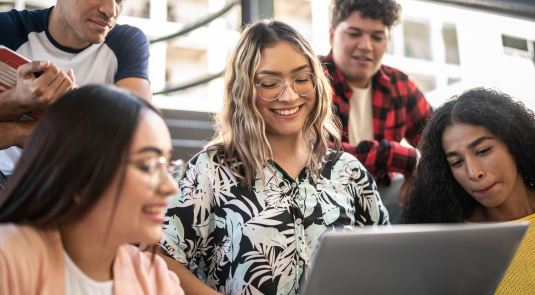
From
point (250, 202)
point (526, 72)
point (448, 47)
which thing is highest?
point (526, 72)

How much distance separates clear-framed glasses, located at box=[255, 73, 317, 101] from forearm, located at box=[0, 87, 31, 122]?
2.31 feet

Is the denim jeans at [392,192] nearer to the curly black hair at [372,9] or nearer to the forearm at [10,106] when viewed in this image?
the curly black hair at [372,9]

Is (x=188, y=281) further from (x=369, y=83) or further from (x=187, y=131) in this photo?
(x=369, y=83)

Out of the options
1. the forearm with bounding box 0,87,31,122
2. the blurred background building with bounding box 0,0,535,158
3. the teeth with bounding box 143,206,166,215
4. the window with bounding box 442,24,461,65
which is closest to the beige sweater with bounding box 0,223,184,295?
the teeth with bounding box 143,206,166,215

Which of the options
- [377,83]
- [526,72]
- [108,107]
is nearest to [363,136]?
[377,83]

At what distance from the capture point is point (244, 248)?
1.49 meters

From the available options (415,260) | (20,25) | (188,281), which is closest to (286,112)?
(188,281)

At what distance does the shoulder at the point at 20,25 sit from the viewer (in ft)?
5.65

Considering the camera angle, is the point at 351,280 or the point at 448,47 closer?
the point at 351,280

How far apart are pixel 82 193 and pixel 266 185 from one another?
767 millimetres

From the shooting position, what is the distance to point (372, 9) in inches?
93.8

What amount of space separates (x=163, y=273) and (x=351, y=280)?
0.41m

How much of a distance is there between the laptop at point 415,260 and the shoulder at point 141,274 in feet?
1.02

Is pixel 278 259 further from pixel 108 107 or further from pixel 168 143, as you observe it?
pixel 108 107
